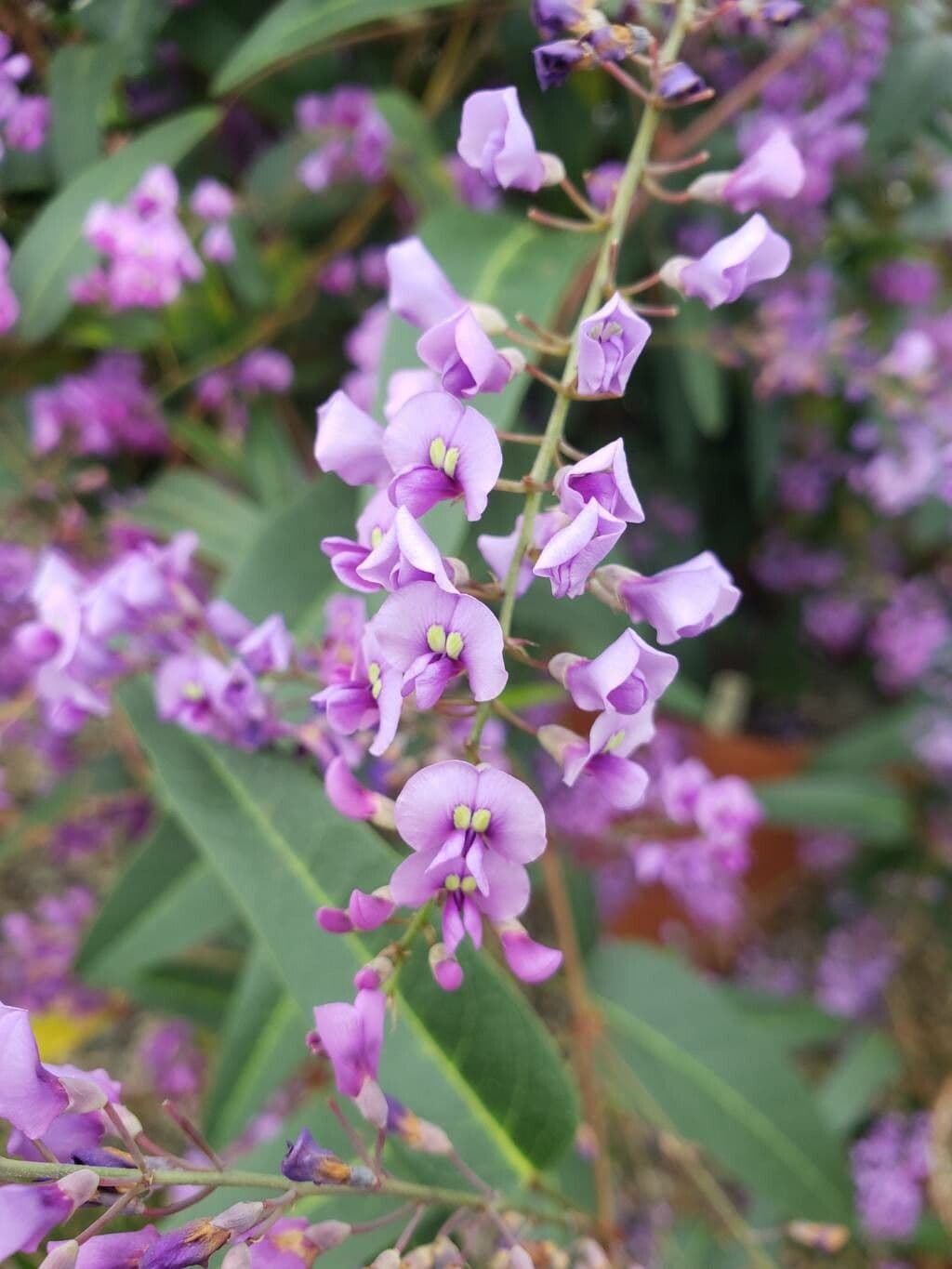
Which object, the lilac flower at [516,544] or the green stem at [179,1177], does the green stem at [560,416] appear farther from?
the green stem at [179,1177]

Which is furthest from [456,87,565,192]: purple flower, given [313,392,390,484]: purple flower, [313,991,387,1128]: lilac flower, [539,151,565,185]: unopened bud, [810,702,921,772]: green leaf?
[810,702,921,772]: green leaf

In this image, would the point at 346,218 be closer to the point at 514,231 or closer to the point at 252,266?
the point at 252,266

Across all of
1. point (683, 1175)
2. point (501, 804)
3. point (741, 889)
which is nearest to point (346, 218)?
point (501, 804)

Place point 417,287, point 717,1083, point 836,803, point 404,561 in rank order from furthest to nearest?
point 836,803 → point 717,1083 → point 417,287 → point 404,561

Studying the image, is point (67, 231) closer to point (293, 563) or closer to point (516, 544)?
point (293, 563)

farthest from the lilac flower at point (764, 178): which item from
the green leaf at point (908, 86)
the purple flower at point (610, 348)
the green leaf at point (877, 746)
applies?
the green leaf at point (877, 746)

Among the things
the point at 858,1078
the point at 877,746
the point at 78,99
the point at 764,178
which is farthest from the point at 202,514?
the point at 858,1078
